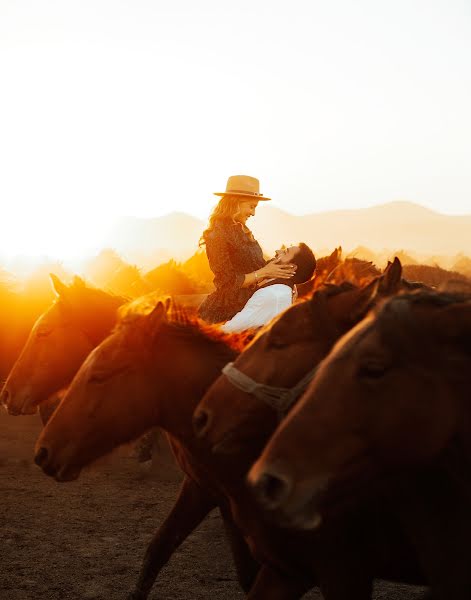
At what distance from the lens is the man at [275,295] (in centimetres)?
538

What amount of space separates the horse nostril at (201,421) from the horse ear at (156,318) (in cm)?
90

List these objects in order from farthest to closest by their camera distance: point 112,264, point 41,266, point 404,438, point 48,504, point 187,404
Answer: point 112,264 < point 41,266 < point 48,504 < point 187,404 < point 404,438

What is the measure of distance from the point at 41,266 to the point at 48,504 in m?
4.51

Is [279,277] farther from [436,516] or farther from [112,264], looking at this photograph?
[112,264]

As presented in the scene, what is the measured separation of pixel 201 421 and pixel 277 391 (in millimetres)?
377

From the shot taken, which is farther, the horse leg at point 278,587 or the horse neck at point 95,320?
the horse neck at point 95,320

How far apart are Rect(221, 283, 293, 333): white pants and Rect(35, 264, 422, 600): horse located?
1028mm

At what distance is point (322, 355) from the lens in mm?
3412

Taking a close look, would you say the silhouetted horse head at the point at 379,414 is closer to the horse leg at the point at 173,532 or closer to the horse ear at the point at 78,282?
the horse leg at the point at 173,532

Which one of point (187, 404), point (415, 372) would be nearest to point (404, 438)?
point (415, 372)

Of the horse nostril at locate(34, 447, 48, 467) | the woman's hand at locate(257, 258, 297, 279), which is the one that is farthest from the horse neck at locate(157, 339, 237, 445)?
the woman's hand at locate(257, 258, 297, 279)

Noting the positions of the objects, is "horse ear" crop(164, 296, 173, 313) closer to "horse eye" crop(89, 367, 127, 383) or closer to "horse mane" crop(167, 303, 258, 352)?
"horse mane" crop(167, 303, 258, 352)

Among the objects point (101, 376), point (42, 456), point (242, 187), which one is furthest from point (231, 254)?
point (42, 456)

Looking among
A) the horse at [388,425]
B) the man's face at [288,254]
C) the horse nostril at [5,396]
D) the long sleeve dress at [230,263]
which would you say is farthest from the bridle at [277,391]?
the horse nostril at [5,396]
